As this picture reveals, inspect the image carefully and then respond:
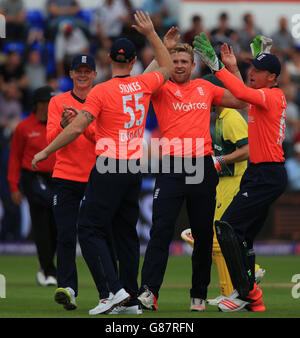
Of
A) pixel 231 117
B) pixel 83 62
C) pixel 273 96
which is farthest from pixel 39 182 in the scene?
pixel 273 96

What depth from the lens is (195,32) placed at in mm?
22250

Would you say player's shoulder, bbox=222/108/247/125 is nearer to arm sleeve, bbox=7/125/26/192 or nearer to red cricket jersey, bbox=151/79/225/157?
red cricket jersey, bbox=151/79/225/157

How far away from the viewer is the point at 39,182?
12531 millimetres

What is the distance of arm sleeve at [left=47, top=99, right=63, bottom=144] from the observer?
9703 millimetres

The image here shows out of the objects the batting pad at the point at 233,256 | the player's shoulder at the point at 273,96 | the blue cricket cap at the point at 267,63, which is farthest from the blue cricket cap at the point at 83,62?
the batting pad at the point at 233,256

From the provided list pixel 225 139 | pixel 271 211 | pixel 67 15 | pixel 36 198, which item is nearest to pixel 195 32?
pixel 67 15

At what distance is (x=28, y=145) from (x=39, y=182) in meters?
0.54

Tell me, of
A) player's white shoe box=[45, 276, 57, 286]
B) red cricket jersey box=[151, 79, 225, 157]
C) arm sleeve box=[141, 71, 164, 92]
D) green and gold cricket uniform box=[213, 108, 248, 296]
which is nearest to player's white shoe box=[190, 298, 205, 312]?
green and gold cricket uniform box=[213, 108, 248, 296]

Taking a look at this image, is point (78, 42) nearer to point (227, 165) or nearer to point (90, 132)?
point (227, 165)

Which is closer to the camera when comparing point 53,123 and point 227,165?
point 53,123

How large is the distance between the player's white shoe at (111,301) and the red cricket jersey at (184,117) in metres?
1.62

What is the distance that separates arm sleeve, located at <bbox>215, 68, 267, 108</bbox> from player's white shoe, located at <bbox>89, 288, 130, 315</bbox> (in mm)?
2244

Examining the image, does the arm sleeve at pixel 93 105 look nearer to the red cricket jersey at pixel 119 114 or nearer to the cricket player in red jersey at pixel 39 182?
the red cricket jersey at pixel 119 114

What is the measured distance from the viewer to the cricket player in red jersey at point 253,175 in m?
9.02
